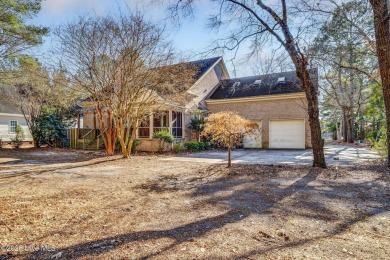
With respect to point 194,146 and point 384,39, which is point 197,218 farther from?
point 194,146

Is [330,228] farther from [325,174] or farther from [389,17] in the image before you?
[389,17]

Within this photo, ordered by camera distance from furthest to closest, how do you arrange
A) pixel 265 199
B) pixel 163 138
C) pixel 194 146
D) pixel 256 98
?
pixel 256 98, pixel 194 146, pixel 163 138, pixel 265 199

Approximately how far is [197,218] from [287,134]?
589 inches

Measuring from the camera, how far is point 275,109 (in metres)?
17.2

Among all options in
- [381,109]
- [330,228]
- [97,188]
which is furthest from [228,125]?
[381,109]

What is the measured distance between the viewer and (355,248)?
2.63m

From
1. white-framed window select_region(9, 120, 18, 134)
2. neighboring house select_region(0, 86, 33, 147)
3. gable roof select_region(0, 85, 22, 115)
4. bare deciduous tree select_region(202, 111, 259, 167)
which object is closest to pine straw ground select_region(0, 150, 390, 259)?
bare deciduous tree select_region(202, 111, 259, 167)

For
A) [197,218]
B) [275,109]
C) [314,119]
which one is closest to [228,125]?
[314,119]

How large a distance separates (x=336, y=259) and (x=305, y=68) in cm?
687

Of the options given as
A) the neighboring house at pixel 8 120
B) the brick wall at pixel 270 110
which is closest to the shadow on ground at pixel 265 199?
the brick wall at pixel 270 110

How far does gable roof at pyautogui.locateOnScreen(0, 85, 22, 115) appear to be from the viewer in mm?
19167

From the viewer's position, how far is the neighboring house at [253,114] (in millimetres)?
16312

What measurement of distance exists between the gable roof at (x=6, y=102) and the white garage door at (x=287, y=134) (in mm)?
21172

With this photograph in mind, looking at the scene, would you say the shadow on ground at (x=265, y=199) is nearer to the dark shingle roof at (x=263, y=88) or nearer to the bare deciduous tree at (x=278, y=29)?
the bare deciduous tree at (x=278, y=29)
